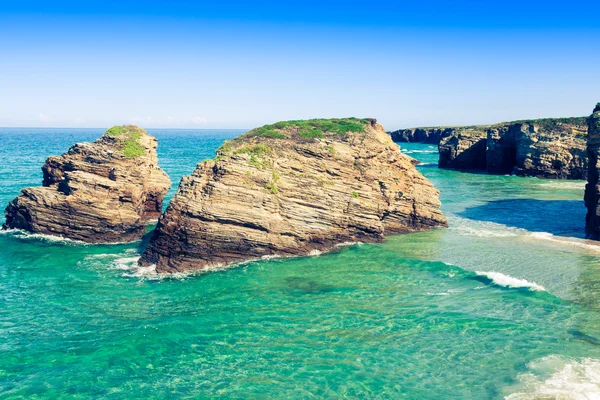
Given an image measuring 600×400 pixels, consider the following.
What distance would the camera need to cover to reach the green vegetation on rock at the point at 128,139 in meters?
39.4

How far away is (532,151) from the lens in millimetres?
78500

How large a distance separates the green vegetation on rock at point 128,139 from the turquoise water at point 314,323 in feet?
28.1

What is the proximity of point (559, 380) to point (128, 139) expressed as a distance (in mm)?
35586

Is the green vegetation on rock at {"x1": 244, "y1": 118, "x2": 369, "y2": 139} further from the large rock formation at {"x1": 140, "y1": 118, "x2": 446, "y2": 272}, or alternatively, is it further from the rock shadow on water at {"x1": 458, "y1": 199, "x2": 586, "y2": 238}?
the rock shadow on water at {"x1": 458, "y1": 199, "x2": 586, "y2": 238}

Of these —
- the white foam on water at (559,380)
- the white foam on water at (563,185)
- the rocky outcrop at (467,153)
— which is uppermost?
the rocky outcrop at (467,153)

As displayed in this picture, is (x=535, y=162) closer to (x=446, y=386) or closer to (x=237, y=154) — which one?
(x=237, y=154)

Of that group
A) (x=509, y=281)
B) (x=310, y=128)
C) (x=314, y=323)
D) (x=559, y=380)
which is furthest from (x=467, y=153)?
(x=559, y=380)

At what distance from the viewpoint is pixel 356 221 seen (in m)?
35.1

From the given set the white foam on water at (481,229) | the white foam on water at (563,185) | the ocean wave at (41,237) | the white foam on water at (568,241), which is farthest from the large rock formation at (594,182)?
the ocean wave at (41,237)

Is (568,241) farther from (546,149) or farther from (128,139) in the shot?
(546,149)

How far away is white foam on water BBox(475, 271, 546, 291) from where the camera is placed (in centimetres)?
2567

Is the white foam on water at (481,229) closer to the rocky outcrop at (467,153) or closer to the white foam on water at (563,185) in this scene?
the white foam on water at (563,185)

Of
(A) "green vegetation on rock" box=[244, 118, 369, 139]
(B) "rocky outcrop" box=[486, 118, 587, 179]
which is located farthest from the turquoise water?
(B) "rocky outcrop" box=[486, 118, 587, 179]

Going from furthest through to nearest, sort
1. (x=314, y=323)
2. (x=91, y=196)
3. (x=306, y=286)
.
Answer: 1. (x=91, y=196)
2. (x=306, y=286)
3. (x=314, y=323)
